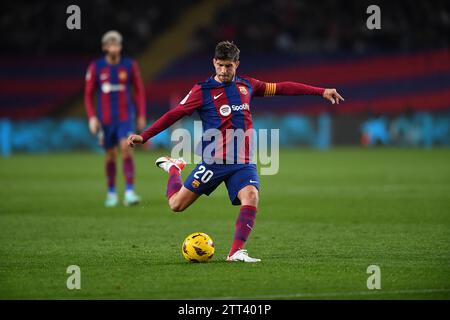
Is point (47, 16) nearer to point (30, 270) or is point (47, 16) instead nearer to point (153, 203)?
point (153, 203)

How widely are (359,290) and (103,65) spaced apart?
843 centimetres

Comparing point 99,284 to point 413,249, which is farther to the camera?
point 413,249

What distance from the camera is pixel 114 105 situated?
14.3 metres

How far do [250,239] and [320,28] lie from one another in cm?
2294

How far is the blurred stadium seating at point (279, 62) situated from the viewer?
30.6 metres

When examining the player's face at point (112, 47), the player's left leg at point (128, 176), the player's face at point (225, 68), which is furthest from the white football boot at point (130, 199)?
the player's face at point (225, 68)

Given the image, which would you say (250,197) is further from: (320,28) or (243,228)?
(320,28)

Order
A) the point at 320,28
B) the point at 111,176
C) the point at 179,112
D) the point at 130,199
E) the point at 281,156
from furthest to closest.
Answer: the point at 320,28
the point at 281,156
the point at 111,176
the point at 130,199
the point at 179,112

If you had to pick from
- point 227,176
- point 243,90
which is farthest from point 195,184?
point 243,90

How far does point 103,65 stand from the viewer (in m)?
14.2

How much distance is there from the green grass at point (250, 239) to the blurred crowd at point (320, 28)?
39.5 ft
